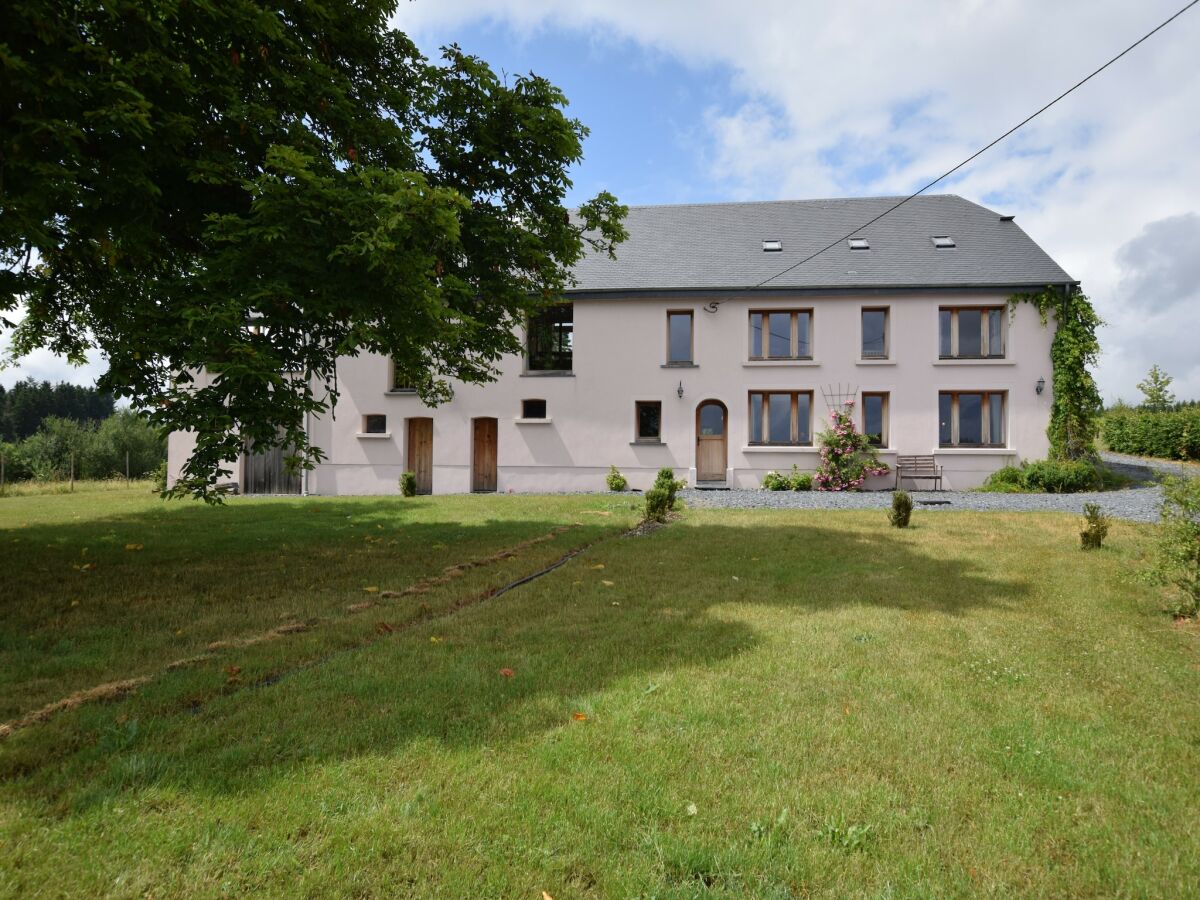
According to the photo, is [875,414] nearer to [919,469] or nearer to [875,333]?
[919,469]

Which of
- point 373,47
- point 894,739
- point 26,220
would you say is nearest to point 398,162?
point 373,47

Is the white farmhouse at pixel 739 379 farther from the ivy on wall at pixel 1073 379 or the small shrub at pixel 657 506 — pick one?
the small shrub at pixel 657 506

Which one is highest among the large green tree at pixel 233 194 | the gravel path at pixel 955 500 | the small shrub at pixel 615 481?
the large green tree at pixel 233 194

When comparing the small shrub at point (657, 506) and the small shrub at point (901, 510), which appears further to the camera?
the small shrub at point (657, 506)

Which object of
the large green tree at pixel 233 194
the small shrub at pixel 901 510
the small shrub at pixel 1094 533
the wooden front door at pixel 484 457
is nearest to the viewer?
the large green tree at pixel 233 194

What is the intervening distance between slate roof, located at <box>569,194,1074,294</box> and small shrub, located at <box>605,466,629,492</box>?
554 centimetres

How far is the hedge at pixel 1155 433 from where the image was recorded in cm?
2256

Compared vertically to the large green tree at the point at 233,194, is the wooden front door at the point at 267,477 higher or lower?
lower

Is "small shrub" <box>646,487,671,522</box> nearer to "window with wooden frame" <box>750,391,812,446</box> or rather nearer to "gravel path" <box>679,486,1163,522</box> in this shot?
"gravel path" <box>679,486,1163,522</box>

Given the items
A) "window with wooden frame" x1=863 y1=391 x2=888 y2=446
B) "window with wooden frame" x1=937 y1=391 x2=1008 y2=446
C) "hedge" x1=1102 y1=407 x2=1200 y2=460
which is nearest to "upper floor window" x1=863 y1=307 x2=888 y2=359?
"window with wooden frame" x1=863 y1=391 x2=888 y2=446

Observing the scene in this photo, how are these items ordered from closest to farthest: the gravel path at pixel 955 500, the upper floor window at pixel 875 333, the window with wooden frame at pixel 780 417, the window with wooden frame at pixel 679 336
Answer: the gravel path at pixel 955 500 → the upper floor window at pixel 875 333 → the window with wooden frame at pixel 780 417 → the window with wooden frame at pixel 679 336

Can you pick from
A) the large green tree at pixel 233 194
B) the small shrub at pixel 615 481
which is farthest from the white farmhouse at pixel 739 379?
the large green tree at pixel 233 194

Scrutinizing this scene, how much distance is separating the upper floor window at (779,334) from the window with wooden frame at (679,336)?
1875mm

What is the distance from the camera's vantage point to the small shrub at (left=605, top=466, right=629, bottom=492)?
18297 millimetres
